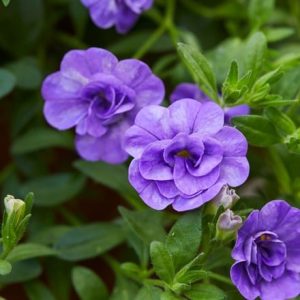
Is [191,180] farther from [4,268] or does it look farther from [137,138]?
[4,268]

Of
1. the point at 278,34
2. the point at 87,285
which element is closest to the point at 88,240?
the point at 87,285

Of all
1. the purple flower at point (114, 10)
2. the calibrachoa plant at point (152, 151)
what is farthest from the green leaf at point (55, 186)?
the purple flower at point (114, 10)

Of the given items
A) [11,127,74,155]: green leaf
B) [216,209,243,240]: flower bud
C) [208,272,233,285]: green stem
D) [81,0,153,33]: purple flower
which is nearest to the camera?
[216,209,243,240]: flower bud

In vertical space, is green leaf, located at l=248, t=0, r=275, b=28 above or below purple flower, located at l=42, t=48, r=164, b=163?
→ below

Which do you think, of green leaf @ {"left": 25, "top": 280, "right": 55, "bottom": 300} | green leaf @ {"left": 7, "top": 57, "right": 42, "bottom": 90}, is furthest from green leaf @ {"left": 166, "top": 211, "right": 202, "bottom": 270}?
green leaf @ {"left": 7, "top": 57, "right": 42, "bottom": 90}

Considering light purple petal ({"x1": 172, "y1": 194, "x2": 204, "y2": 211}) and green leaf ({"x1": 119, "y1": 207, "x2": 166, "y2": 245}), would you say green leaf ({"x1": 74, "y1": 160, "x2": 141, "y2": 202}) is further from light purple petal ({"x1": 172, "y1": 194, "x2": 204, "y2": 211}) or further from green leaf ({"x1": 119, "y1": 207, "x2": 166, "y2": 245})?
light purple petal ({"x1": 172, "y1": 194, "x2": 204, "y2": 211})

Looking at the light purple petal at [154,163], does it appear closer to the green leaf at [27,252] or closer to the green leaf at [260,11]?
the green leaf at [27,252]
